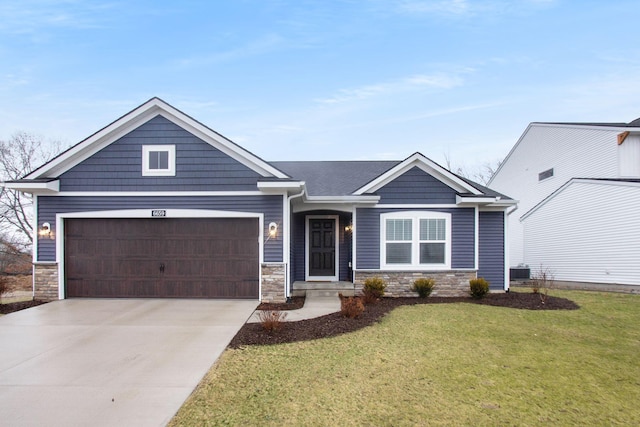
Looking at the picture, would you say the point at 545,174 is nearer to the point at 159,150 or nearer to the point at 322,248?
the point at 322,248

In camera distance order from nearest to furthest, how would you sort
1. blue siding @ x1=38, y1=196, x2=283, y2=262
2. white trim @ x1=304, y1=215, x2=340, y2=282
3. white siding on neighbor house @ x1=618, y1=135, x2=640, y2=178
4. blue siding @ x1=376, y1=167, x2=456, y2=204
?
blue siding @ x1=38, y1=196, x2=283, y2=262 → blue siding @ x1=376, y1=167, x2=456, y2=204 → white trim @ x1=304, y1=215, x2=340, y2=282 → white siding on neighbor house @ x1=618, y1=135, x2=640, y2=178

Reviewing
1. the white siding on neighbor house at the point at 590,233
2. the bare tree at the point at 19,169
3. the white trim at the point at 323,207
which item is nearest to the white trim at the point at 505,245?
the white trim at the point at 323,207

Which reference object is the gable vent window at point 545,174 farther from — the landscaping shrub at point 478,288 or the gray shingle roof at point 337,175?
the landscaping shrub at point 478,288

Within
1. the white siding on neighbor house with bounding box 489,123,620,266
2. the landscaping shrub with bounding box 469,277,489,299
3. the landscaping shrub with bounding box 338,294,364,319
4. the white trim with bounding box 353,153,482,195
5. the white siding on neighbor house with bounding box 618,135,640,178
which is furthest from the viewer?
the white siding on neighbor house with bounding box 489,123,620,266

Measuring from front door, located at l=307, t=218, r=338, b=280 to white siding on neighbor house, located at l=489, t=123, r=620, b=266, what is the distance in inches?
480

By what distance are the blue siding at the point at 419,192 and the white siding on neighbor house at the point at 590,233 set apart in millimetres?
7792

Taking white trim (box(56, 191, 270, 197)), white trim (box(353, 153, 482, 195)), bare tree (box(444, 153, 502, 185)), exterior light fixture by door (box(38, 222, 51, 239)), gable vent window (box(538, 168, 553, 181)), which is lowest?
exterior light fixture by door (box(38, 222, 51, 239))

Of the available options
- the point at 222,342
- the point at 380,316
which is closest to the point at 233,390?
the point at 222,342

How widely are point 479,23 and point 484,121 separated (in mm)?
12299

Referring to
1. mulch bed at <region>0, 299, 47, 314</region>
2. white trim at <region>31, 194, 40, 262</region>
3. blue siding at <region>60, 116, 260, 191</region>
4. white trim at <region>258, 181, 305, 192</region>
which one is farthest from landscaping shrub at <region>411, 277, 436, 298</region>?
white trim at <region>31, 194, 40, 262</region>

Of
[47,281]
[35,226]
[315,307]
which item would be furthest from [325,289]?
[35,226]

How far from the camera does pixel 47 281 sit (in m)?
9.59

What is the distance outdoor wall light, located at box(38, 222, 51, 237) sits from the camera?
31.3ft

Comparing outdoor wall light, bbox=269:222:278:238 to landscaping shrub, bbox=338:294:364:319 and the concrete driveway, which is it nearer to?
the concrete driveway
